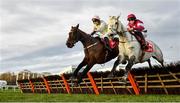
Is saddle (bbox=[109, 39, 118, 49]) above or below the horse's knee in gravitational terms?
above

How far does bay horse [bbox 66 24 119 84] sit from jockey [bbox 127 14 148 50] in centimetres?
121

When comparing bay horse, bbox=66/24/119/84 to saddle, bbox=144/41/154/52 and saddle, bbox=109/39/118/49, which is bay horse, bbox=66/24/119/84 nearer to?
Answer: saddle, bbox=109/39/118/49

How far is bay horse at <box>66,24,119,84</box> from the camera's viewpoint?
12.8m

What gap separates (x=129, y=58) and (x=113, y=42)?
1.64m

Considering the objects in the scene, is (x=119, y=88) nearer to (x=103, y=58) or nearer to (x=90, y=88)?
(x=90, y=88)

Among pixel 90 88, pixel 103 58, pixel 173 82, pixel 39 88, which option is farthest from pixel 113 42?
pixel 39 88

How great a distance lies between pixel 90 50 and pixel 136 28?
181 cm

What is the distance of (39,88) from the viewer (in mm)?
26906

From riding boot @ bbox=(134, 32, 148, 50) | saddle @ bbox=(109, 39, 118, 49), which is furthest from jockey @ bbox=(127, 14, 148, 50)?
saddle @ bbox=(109, 39, 118, 49)

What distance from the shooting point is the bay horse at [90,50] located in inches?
503

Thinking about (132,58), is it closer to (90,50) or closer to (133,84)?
(90,50)

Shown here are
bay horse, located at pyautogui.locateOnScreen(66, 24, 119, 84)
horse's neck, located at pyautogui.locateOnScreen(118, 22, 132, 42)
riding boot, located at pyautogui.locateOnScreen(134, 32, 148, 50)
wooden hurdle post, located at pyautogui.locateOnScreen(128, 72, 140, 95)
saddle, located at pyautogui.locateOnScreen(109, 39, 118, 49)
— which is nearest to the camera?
horse's neck, located at pyautogui.locateOnScreen(118, 22, 132, 42)

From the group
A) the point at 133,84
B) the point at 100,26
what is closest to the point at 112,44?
the point at 100,26

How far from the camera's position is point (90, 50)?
13172 millimetres
